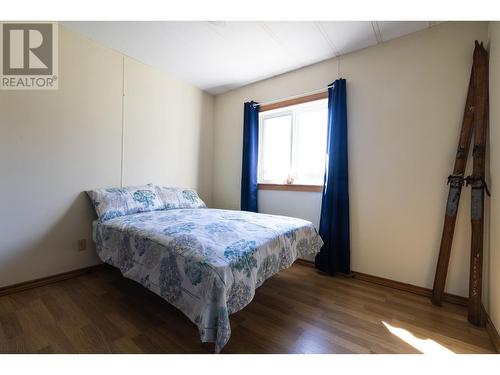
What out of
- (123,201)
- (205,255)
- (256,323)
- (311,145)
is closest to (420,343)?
(256,323)

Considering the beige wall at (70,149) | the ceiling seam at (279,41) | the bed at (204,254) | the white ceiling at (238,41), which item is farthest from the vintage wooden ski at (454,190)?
the beige wall at (70,149)

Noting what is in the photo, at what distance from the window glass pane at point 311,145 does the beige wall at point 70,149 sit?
5.75 feet

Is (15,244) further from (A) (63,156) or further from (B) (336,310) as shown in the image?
(B) (336,310)

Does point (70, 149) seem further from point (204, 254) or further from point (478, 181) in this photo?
point (478, 181)

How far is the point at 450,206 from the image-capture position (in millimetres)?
1718

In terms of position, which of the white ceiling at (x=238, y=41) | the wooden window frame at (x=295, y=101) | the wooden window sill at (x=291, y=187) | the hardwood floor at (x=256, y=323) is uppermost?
the white ceiling at (x=238, y=41)

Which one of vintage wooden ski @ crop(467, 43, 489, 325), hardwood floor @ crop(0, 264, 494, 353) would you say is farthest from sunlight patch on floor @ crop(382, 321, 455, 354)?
vintage wooden ski @ crop(467, 43, 489, 325)

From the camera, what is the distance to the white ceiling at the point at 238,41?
196 cm

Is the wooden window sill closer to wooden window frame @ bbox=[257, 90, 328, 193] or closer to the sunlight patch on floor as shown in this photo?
wooden window frame @ bbox=[257, 90, 328, 193]

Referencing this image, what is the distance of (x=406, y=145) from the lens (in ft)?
6.55

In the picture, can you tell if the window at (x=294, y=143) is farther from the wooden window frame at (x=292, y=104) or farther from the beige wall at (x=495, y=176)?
the beige wall at (x=495, y=176)

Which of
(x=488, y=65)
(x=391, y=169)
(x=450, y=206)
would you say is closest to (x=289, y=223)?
(x=391, y=169)

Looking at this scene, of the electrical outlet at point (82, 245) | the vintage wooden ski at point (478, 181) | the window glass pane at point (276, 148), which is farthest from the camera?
the window glass pane at point (276, 148)

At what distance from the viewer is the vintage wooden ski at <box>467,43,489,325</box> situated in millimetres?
1550
